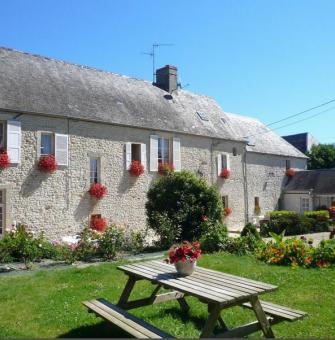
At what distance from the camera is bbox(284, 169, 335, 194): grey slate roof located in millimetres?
23667

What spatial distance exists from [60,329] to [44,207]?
9513 mm

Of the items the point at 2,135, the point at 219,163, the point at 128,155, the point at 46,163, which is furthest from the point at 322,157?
the point at 2,135

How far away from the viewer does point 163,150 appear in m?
17.9

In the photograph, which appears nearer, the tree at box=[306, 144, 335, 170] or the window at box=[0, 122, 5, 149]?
the window at box=[0, 122, 5, 149]

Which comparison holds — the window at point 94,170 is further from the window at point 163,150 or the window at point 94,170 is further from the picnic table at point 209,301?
the picnic table at point 209,301

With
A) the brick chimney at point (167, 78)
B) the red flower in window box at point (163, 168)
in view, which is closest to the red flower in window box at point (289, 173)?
the brick chimney at point (167, 78)

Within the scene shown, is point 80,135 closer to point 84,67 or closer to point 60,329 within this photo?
point 84,67

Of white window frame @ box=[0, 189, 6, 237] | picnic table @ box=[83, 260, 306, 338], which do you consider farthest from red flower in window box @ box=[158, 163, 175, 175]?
picnic table @ box=[83, 260, 306, 338]

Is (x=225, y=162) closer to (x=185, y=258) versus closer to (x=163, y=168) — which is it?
→ (x=163, y=168)

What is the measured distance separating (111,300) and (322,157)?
102 feet

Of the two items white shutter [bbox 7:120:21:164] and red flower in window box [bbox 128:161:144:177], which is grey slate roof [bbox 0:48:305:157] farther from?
red flower in window box [bbox 128:161:144:177]

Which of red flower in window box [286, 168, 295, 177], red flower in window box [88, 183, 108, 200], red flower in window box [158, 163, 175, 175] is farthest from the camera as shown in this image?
red flower in window box [286, 168, 295, 177]

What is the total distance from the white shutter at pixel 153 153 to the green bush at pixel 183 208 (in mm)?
3472

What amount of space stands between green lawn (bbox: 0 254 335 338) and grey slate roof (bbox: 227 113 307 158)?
630 inches
